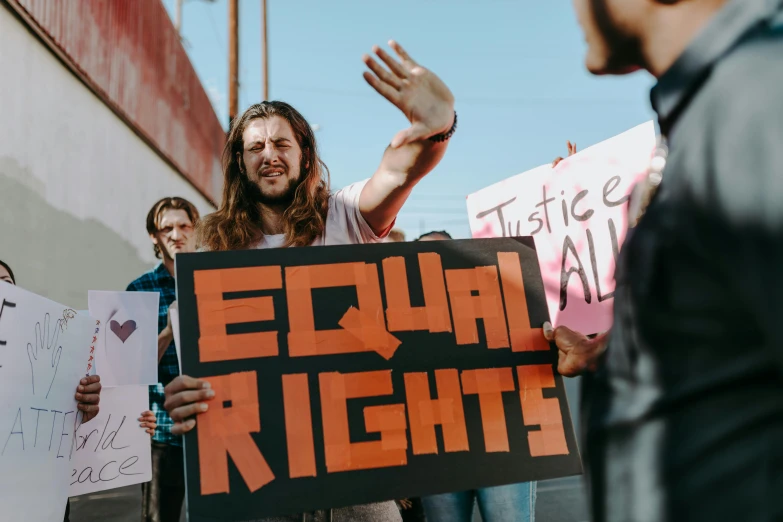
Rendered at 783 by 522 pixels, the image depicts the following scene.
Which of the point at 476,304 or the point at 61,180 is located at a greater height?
the point at 61,180

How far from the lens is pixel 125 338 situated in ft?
7.92

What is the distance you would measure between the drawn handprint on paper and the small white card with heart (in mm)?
Result: 598

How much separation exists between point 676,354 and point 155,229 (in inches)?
120

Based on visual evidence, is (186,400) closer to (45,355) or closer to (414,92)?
(45,355)

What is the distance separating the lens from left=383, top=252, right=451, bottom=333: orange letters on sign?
1469 mm

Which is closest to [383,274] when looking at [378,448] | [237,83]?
[378,448]

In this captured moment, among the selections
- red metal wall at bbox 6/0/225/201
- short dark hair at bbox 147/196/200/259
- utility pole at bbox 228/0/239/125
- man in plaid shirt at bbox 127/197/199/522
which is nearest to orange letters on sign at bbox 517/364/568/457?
man in plaid shirt at bbox 127/197/199/522

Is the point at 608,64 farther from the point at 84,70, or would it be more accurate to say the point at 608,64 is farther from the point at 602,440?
the point at 84,70

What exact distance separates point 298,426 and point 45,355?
0.89m

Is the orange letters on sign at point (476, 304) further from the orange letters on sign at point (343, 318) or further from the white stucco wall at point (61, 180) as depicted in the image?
the white stucco wall at point (61, 180)

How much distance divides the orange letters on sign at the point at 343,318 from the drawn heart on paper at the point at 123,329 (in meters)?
1.28

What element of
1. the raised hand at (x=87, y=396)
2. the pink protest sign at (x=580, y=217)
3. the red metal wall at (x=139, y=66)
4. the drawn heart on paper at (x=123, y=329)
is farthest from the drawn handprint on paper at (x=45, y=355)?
the red metal wall at (x=139, y=66)

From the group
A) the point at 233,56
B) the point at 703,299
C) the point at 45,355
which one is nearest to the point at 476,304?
the point at 703,299

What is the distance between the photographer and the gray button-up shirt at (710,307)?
60 cm
